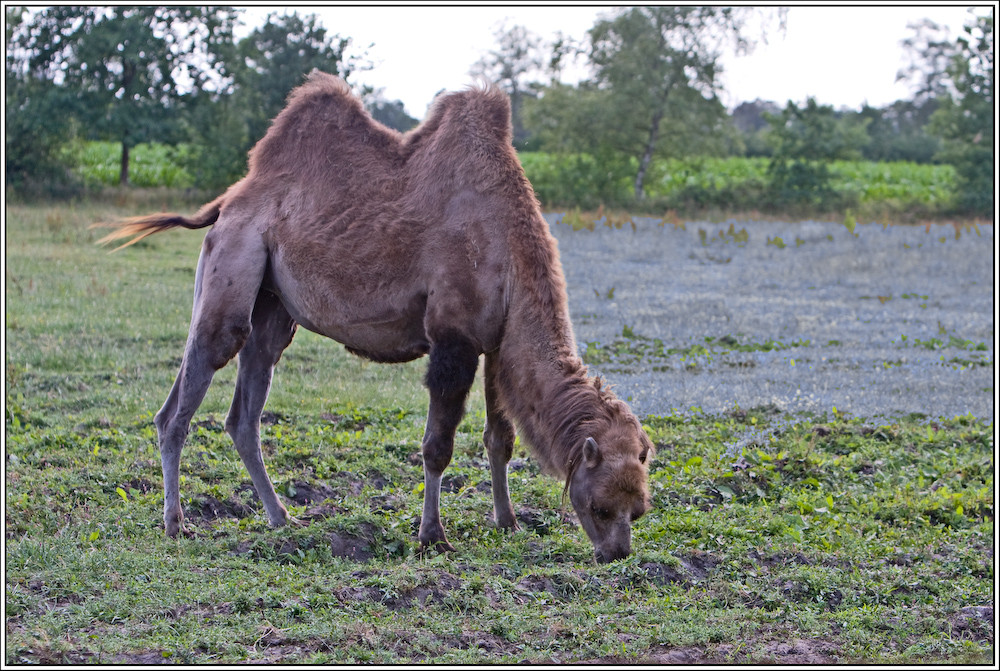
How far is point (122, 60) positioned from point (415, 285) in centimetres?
2728

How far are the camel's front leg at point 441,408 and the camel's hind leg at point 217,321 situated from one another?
129cm

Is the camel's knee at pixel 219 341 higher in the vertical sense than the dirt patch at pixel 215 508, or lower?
higher

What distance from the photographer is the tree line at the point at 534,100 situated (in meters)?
28.2

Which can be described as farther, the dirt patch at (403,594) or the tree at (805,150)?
the tree at (805,150)

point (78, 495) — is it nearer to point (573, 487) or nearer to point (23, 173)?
point (573, 487)

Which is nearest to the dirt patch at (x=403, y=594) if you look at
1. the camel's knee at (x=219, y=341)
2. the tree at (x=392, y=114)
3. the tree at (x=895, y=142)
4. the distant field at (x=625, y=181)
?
the camel's knee at (x=219, y=341)

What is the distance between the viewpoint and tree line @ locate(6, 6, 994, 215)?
2825 centimetres

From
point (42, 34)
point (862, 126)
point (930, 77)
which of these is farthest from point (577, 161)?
point (930, 77)

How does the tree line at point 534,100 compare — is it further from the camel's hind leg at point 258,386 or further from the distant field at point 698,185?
the camel's hind leg at point 258,386

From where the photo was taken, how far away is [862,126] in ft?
138

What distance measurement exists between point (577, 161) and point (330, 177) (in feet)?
103

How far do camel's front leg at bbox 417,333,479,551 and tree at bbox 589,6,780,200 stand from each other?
31901mm

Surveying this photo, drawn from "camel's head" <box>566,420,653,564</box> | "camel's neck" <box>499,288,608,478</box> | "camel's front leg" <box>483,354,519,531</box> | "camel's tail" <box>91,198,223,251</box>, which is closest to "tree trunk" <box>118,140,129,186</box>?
"camel's tail" <box>91,198,223,251</box>

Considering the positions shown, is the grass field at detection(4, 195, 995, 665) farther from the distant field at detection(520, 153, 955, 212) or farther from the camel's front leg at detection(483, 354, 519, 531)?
the distant field at detection(520, 153, 955, 212)
